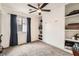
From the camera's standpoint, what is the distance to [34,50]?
1.53 metres

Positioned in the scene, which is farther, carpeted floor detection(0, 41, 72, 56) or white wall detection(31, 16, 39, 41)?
white wall detection(31, 16, 39, 41)

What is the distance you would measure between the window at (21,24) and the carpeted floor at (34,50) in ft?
1.05

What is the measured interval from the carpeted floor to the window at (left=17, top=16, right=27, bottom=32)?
1.05 ft

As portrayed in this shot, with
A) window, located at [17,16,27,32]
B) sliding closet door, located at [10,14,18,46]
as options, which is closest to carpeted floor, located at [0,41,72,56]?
sliding closet door, located at [10,14,18,46]

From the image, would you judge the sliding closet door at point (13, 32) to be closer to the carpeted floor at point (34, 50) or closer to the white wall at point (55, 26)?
the carpeted floor at point (34, 50)

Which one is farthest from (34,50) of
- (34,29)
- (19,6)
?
(19,6)

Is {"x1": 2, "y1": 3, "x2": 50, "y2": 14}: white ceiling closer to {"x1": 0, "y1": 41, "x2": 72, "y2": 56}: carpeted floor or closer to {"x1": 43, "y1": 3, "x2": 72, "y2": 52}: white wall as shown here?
{"x1": 43, "y1": 3, "x2": 72, "y2": 52}: white wall

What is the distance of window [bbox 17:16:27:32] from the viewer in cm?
155

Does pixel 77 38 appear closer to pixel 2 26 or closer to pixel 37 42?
pixel 37 42

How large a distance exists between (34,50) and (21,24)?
55 cm

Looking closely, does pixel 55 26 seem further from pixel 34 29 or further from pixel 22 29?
pixel 22 29

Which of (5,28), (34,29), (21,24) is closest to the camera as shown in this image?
(5,28)

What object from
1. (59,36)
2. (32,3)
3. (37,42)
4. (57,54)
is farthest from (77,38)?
(32,3)

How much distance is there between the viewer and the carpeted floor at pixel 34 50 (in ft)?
4.77
